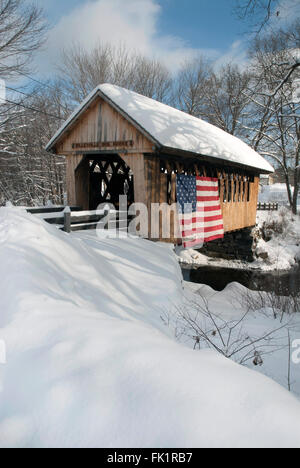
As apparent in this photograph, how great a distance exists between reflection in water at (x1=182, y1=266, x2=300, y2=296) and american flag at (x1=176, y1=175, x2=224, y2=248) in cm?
301

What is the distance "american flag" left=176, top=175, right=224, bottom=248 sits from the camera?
9.17 m

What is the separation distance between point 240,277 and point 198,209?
5.86 meters

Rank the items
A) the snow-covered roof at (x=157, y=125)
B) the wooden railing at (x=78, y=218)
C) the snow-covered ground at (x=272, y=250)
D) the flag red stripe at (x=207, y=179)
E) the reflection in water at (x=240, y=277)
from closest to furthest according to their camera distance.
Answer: the wooden railing at (x=78, y=218) < the snow-covered roof at (x=157, y=125) < the flag red stripe at (x=207, y=179) < the reflection in water at (x=240, y=277) < the snow-covered ground at (x=272, y=250)

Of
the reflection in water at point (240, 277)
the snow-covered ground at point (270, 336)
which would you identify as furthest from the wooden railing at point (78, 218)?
the reflection in water at point (240, 277)

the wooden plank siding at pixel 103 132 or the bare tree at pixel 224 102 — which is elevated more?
the bare tree at pixel 224 102

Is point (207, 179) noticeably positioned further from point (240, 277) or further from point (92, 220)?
point (240, 277)

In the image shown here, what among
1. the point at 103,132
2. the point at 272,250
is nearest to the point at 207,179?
the point at 103,132

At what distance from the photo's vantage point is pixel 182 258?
52.2 feet

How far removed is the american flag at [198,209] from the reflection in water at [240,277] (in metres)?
3.01

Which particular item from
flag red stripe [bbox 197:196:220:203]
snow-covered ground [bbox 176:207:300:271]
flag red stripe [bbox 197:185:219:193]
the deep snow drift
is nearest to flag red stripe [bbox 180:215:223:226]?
flag red stripe [bbox 197:196:220:203]

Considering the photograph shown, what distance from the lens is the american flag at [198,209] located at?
917cm

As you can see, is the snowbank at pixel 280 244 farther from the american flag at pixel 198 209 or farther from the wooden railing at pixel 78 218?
the wooden railing at pixel 78 218

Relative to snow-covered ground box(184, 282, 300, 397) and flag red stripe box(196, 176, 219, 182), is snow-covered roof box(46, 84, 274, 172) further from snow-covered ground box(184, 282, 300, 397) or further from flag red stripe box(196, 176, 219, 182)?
snow-covered ground box(184, 282, 300, 397)
